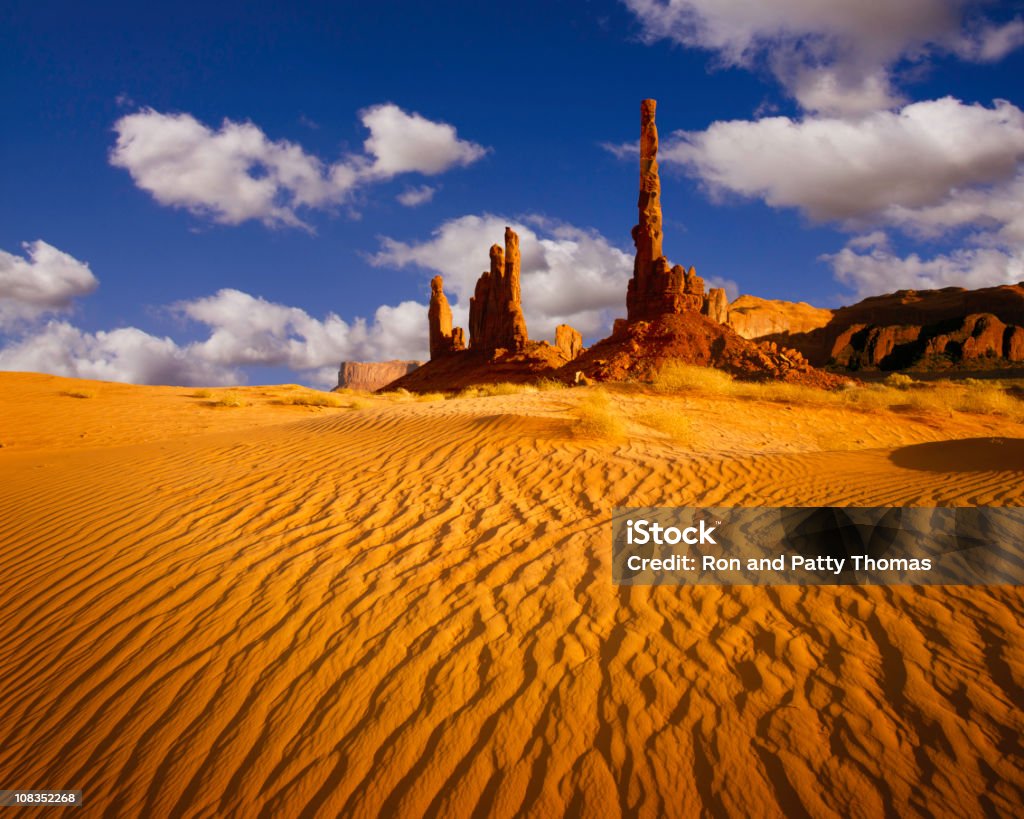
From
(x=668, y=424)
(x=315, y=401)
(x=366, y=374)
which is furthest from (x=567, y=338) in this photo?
(x=366, y=374)

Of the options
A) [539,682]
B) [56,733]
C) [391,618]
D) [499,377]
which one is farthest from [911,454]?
[499,377]

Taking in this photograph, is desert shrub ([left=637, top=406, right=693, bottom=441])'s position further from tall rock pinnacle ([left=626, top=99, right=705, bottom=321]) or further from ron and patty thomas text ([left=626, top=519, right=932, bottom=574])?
tall rock pinnacle ([left=626, top=99, right=705, bottom=321])

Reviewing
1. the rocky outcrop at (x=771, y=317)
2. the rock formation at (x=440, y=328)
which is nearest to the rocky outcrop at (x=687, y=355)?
the rock formation at (x=440, y=328)

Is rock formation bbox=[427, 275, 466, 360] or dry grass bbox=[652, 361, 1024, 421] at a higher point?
rock formation bbox=[427, 275, 466, 360]

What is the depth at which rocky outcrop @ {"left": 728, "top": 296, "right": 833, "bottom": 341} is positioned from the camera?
9100 centimetres

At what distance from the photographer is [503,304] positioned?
51594mm

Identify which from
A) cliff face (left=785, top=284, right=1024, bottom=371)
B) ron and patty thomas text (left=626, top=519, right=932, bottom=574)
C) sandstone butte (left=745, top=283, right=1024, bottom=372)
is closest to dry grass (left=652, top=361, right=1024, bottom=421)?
ron and patty thomas text (left=626, top=519, right=932, bottom=574)

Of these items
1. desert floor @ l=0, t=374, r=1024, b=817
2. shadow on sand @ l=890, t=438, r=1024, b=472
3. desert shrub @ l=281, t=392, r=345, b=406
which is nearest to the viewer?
desert floor @ l=0, t=374, r=1024, b=817

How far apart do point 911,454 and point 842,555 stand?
4.52 m

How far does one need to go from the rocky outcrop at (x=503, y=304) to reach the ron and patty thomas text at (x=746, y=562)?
144ft

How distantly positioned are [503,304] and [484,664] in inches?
1963

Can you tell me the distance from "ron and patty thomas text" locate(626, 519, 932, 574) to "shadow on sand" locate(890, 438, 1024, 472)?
11.2 ft

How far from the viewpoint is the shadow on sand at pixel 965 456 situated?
6520 millimetres
